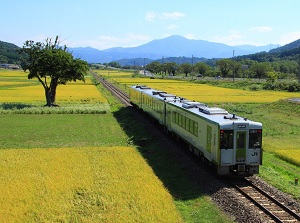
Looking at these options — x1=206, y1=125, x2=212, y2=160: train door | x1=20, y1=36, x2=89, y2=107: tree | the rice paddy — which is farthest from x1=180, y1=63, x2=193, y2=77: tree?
x1=206, y1=125, x2=212, y2=160: train door

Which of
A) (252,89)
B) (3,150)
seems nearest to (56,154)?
(3,150)

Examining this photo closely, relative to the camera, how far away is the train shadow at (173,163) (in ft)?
54.9

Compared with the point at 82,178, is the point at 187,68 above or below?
above

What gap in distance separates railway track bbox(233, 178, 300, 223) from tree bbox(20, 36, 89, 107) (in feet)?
120

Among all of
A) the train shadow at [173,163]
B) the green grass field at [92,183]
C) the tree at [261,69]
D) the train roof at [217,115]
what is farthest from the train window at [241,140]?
the tree at [261,69]

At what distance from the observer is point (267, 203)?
1476 centimetres

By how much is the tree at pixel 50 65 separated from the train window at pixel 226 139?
118ft

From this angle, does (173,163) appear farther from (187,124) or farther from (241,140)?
(241,140)

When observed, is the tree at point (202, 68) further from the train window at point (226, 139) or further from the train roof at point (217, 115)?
the train window at point (226, 139)

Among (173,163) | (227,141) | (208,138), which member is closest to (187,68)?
(173,163)

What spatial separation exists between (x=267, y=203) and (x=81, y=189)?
7636mm

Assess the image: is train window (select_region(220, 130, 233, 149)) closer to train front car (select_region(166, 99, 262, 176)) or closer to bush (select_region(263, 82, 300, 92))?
train front car (select_region(166, 99, 262, 176))

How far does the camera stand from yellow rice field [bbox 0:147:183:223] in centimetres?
1369

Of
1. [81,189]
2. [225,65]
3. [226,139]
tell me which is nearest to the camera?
[81,189]
